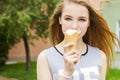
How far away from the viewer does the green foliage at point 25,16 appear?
1395 cm

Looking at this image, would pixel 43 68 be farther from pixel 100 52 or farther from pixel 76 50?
pixel 100 52

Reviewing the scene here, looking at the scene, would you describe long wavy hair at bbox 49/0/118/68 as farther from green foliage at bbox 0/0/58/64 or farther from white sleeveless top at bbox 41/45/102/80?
green foliage at bbox 0/0/58/64

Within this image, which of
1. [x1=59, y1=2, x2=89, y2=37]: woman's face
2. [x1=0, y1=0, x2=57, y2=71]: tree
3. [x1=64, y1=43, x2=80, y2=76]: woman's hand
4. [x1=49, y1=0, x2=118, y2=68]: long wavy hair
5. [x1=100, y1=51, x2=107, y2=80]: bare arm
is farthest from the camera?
[x1=0, y1=0, x2=57, y2=71]: tree

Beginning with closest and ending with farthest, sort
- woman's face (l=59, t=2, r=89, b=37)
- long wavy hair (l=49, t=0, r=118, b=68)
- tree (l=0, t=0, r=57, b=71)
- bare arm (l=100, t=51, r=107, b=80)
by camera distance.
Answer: woman's face (l=59, t=2, r=89, b=37)
bare arm (l=100, t=51, r=107, b=80)
long wavy hair (l=49, t=0, r=118, b=68)
tree (l=0, t=0, r=57, b=71)

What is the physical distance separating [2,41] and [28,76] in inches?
179

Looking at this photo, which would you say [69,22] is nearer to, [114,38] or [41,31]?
[114,38]

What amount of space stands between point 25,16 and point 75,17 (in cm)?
1108

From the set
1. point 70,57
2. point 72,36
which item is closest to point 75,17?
point 72,36

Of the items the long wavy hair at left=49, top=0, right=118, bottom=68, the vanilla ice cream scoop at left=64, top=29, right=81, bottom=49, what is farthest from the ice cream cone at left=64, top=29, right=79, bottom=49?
the long wavy hair at left=49, top=0, right=118, bottom=68

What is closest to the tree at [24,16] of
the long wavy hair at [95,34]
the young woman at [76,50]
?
the long wavy hair at [95,34]

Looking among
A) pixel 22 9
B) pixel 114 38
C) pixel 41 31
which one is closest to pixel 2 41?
pixel 41 31

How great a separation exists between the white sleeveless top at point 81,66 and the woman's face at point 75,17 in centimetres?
19

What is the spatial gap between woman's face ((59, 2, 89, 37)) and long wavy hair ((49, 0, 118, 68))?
16 cm

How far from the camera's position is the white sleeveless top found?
2.61m
